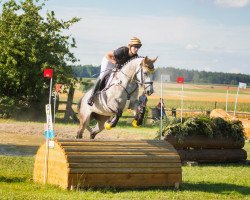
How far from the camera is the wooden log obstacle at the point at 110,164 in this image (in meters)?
10.0

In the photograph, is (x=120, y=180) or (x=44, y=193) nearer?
(x=44, y=193)

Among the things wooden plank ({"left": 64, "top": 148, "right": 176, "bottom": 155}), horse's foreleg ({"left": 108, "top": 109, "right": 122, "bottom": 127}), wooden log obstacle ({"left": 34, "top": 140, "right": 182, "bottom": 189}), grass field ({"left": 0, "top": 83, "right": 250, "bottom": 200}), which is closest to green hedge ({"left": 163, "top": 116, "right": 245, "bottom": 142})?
grass field ({"left": 0, "top": 83, "right": 250, "bottom": 200})

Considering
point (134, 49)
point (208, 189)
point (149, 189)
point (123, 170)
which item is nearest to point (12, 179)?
point (123, 170)

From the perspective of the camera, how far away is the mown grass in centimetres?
961

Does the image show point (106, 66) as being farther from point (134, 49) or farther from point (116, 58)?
point (134, 49)

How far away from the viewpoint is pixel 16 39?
103 ft

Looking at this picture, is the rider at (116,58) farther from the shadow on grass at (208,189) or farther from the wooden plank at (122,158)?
the shadow on grass at (208,189)

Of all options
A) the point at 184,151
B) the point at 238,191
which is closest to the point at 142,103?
the point at 238,191

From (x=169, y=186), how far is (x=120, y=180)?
42.6 inches

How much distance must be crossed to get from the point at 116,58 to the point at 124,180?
7.31ft

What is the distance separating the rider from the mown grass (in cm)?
185

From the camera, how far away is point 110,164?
10.3 m

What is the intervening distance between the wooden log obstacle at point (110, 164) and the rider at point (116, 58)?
1043mm

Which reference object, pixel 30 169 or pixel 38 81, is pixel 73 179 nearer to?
pixel 30 169
